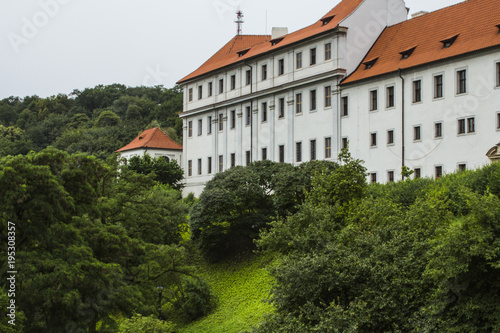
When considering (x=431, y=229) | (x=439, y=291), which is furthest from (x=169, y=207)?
(x=439, y=291)

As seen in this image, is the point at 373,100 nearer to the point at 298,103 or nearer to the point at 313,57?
the point at 313,57

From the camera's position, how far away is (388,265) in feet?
88.9

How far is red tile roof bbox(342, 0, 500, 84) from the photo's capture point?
161 ft

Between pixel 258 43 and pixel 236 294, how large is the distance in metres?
35.0

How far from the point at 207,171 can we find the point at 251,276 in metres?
30.1

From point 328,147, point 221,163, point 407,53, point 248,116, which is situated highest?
point 407,53

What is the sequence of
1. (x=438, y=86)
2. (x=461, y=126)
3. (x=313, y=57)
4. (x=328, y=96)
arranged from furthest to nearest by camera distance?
(x=313, y=57) < (x=328, y=96) < (x=438, y=86) < (x=461, y=126)

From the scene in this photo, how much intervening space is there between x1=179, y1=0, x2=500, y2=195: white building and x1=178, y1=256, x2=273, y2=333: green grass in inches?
509

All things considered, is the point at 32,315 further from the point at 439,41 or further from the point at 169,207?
the point at 439,41

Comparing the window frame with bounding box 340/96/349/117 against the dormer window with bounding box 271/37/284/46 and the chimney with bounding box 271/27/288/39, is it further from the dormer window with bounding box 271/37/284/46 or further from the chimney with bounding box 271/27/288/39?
the chimney with bounding box 271/27/288/39

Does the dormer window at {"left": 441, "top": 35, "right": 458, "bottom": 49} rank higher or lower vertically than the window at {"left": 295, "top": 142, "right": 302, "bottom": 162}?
higher

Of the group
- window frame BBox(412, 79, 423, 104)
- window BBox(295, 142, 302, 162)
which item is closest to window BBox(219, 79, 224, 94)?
window BBox(295, 142, 302, 162)

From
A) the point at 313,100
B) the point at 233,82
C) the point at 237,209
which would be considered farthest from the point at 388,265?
the point at 233,82

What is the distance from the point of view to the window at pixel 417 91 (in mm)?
51916
